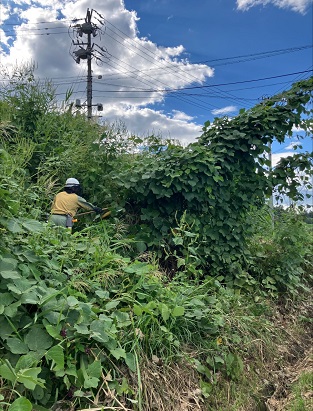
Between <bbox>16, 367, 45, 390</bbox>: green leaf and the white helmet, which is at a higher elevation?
the white helmet

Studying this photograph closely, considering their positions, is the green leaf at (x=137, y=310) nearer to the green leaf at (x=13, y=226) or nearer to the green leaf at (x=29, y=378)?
the green leaf at (x=29, y=378)

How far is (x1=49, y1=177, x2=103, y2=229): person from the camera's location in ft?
13.0

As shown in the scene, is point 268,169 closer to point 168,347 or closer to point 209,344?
point 209,344

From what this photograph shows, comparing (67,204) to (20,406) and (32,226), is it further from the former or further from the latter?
(20,406)

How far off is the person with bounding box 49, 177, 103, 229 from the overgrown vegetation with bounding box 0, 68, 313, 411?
0.44ft

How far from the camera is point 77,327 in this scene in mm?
1834

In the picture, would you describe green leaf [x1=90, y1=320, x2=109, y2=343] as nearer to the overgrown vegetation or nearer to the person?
the overgrown vegetation

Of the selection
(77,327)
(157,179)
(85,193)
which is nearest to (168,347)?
(77,327)

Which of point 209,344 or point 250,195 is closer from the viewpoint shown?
point 209,344

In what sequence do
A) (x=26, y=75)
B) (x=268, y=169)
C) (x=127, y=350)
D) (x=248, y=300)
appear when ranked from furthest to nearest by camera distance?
1. (x=26, y=75)
2. (x=268, y=169)
3. (x=248, y=300)
4. (x=127, y=350)

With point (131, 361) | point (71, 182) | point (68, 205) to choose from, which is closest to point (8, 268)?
point (131, 361)

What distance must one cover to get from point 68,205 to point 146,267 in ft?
5.82

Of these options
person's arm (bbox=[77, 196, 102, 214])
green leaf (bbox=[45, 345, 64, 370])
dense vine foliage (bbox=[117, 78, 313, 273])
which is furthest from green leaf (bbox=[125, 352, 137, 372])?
person's arm (bbox=[77, 196, 102, 214])

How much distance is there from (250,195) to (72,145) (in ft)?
9.46
